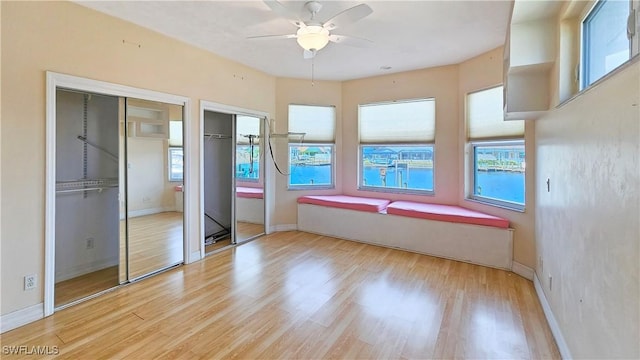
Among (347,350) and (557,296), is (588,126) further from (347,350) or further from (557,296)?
(347,350)

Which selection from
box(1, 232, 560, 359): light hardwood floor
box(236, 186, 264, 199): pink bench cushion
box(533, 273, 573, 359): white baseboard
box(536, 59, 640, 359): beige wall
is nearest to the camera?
box(536, 59, 640, 359): beige wall

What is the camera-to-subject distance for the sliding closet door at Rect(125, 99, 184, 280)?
10.5 feet

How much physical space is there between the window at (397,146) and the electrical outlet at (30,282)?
4.34 meters

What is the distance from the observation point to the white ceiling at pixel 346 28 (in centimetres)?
265

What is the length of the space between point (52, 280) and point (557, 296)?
163 inches

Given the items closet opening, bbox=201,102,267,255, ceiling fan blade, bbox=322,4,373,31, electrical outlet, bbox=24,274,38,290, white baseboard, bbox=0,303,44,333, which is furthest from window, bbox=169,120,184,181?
ceiling fan blade, bbox=322,4,373,31

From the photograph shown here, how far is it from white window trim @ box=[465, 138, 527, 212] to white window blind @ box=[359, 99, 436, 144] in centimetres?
64

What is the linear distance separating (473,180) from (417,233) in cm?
115

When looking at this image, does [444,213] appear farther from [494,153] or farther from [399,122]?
[399,122]

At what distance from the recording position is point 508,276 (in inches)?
130

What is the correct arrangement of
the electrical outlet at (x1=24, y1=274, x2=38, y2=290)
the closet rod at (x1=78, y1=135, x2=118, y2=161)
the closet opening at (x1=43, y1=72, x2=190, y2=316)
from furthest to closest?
the closet rod at (x1=78, y1=135, x2=118, y2=161) < the closet opening at (x1=43, y1=72, x2=190, y2=316) < the electrical outlet at (x1=24, y1=274, x2=38, y2=290)

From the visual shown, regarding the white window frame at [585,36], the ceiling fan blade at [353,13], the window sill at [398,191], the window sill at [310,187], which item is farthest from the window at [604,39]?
the window sill at [310,187]

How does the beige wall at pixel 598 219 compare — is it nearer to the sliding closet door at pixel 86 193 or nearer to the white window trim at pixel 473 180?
the white window trim at pixel 473 180

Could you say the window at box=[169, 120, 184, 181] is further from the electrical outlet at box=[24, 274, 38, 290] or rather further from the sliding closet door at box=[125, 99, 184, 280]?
the electrical outlet at box=[24, 274, 38, 290]
